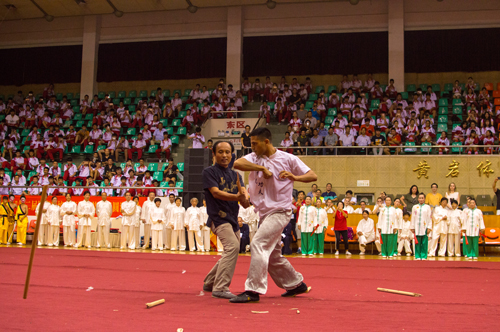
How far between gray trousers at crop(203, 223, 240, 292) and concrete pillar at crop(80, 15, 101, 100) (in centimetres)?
2201

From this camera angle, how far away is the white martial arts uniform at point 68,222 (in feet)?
51.1

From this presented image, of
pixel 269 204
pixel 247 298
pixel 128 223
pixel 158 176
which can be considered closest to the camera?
pixel 247 298

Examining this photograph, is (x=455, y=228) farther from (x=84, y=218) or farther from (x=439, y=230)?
(x=84, y=218)

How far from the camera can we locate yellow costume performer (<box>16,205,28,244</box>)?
15617 millimetres

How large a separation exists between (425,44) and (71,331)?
22.2m

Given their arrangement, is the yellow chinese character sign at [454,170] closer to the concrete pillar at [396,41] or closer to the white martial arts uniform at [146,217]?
the concrete pillar at [396,41]

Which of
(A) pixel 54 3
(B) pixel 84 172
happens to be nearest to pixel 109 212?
(B) pixel 84 172

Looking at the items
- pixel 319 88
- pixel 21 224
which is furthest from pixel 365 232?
pixel 21 224

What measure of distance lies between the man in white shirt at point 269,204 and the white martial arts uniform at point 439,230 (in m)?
9.76

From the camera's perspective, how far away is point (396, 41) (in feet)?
73.4

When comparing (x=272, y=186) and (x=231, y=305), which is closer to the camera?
(x=231, y=305)

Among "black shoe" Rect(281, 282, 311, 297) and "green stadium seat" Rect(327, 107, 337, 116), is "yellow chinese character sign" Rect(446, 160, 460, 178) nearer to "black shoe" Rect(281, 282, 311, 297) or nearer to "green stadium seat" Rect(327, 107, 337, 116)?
"green stadium seat" Rect(327, 107, 337, 116)

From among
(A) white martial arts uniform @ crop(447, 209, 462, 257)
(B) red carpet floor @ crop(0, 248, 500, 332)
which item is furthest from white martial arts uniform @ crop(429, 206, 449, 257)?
(B) red carpet floor @ crop(0, 248, 500, 332)

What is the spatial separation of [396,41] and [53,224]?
16577 mm
